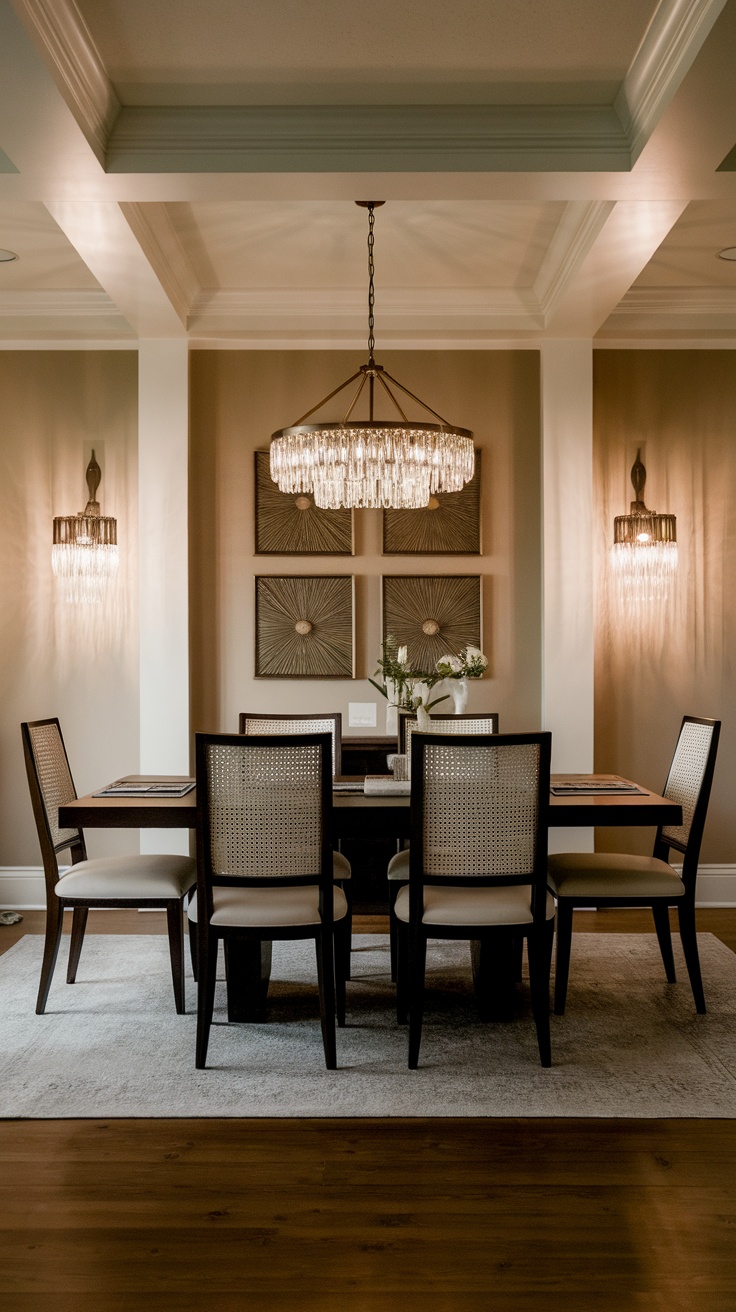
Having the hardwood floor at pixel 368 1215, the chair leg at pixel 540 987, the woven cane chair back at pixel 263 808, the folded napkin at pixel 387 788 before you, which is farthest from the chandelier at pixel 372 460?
the hardwood floor at pixel 368 1215

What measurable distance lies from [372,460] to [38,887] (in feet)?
9.51

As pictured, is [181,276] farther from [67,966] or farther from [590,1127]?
[590,1127]

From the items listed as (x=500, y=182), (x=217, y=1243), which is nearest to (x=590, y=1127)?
(x=217, y=1243)

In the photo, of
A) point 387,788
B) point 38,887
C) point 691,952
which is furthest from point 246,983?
point 38,887

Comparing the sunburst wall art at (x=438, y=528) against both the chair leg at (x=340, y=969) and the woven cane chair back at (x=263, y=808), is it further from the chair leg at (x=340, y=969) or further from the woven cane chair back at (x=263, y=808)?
the woven cane chair back at (x=263, y=808)

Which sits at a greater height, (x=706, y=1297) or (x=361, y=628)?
(x=361, y=628)

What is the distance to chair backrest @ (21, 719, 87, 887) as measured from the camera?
→ 3.48 meters

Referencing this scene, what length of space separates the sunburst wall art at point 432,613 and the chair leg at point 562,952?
191 centimetres

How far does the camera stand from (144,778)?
3.98 m

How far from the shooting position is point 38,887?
16.5ft

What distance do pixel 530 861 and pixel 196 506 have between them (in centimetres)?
285

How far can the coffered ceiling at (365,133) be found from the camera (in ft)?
8.84

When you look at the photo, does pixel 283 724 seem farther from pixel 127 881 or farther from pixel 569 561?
pixel 569 561

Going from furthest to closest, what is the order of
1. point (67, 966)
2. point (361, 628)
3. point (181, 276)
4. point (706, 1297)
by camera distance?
1. point (361, 628)
2. point (181, 276)
3. point (67, 966)
4. point (706, 1297)
